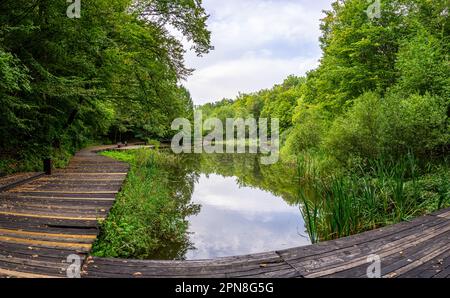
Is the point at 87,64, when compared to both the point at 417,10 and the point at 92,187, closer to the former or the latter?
the point at 92,187

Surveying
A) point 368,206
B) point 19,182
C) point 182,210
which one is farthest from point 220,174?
point 368,206

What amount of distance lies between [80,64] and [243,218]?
6.60 metres

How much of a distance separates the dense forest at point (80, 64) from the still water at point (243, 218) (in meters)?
4.13

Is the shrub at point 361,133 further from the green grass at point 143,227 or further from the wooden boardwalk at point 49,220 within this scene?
the wooden boardwalk at point 49,220

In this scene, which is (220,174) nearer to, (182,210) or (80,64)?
(182,210)

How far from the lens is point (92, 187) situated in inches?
263

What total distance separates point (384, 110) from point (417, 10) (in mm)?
7875

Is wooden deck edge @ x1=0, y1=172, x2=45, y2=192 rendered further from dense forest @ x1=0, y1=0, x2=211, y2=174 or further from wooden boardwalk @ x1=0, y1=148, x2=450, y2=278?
wooden boardwalk @ x1=0, y1=148, x2=450, y2=278

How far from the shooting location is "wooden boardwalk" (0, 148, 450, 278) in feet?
9.71

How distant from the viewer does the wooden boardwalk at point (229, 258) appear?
2.96 m

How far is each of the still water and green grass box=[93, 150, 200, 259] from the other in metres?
0.36

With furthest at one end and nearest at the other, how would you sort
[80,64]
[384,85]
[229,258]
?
[384,85] < [80,64] < [229,258]

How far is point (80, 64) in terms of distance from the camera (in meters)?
8.25
